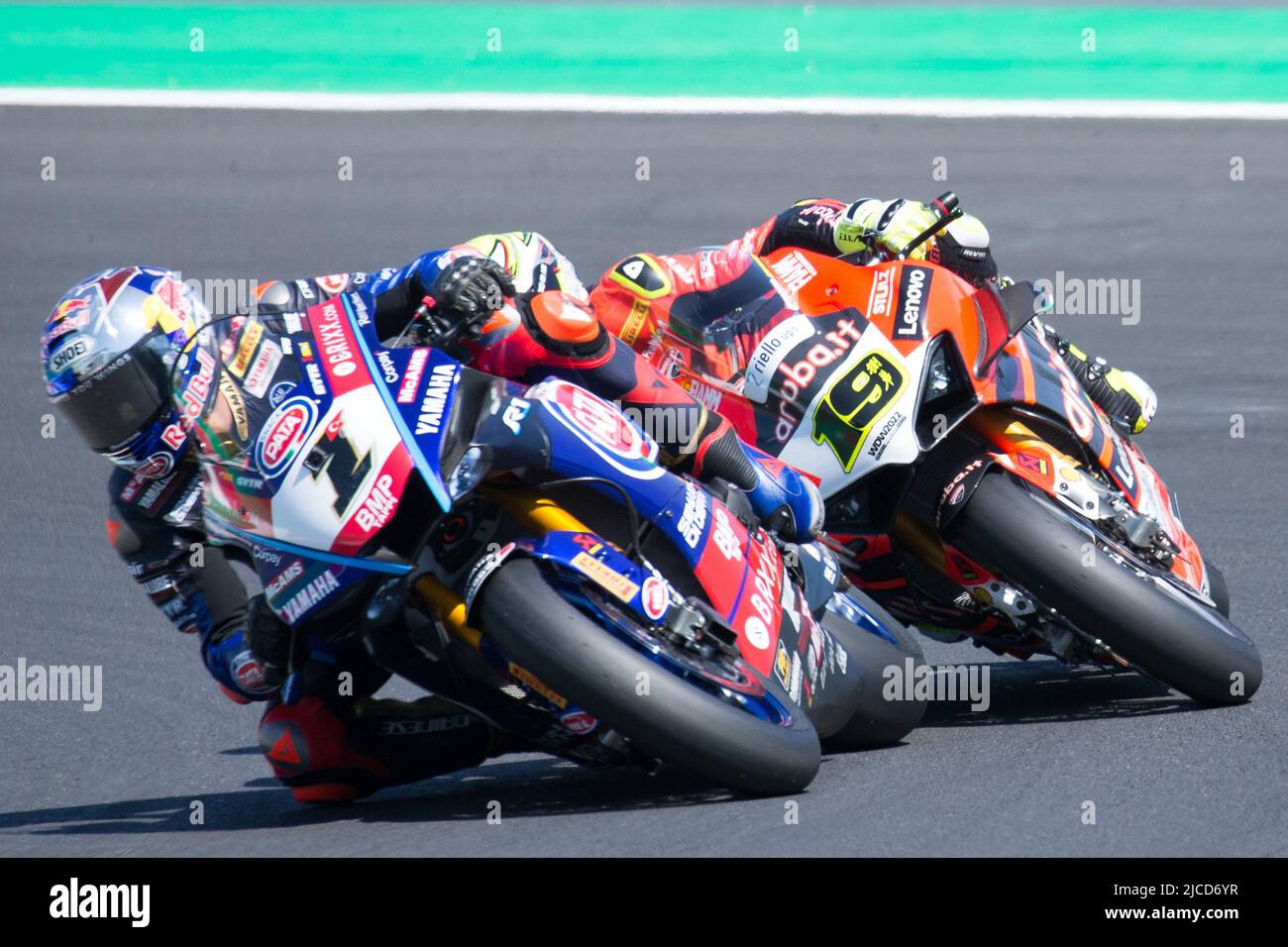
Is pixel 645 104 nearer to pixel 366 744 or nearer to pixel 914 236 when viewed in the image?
pixel 914 236

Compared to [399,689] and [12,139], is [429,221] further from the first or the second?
[399,689]

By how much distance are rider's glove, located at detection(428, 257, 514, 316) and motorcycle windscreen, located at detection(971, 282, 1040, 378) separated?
1364 millimetres

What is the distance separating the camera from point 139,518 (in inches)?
188

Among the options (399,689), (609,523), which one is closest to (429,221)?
(399,689)

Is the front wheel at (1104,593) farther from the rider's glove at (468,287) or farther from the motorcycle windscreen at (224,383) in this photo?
the motorcycle windscreen at (224,383)

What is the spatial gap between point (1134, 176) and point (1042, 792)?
896 centimetres

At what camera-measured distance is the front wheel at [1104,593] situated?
4.77 meters

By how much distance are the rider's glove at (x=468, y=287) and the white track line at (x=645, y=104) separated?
33.5ft

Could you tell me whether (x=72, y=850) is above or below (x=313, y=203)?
below

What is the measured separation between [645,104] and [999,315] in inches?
387

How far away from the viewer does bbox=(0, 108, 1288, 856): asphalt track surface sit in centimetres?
432

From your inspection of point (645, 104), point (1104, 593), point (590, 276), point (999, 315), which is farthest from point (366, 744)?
point (645, 104)

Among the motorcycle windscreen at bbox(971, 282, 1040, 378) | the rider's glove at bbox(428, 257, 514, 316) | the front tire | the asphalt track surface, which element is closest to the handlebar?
the motorcycle windscreen at bbox(971, 282, 1040, 378)
